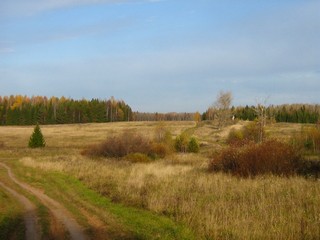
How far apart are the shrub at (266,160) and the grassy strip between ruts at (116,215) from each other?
8.65m

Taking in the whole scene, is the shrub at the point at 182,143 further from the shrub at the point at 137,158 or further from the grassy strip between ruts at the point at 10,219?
the grassy strip between ruts at the point at 10,219

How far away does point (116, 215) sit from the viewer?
11.9 m

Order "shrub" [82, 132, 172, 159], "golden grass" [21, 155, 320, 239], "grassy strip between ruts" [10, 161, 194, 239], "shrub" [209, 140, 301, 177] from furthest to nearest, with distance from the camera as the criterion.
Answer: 1. "shrub" [82, 132, 172, 159]
2. "shrub" [209, 140, 301, 177]
3. "grassy strip between ruts" [10, 161, 194, 239]
4. "golden grass" [21, 155, 320, 239]

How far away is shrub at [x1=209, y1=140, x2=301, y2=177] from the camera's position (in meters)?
20.1

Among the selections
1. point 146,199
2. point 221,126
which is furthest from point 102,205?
point 221,126

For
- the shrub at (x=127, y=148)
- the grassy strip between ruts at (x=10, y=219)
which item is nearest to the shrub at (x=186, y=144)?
the shrub at (x=127, y=148)

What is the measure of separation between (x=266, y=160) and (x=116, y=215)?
429 inches

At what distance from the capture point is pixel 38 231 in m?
10.0

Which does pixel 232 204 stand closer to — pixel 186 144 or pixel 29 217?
pixel 29 217

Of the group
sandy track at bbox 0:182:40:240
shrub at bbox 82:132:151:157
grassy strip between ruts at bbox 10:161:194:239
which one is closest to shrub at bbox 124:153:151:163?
shrub at bbox 82:132:151:157

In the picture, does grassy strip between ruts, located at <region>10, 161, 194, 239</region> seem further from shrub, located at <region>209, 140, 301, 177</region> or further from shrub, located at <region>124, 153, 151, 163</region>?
shrub, located at <region>124, 153, 151, 163</region>

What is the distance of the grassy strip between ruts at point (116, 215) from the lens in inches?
377

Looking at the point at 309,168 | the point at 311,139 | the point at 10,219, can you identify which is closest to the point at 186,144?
the point at 311,139

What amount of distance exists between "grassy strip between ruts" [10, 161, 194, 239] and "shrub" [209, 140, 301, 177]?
28.4 feet
